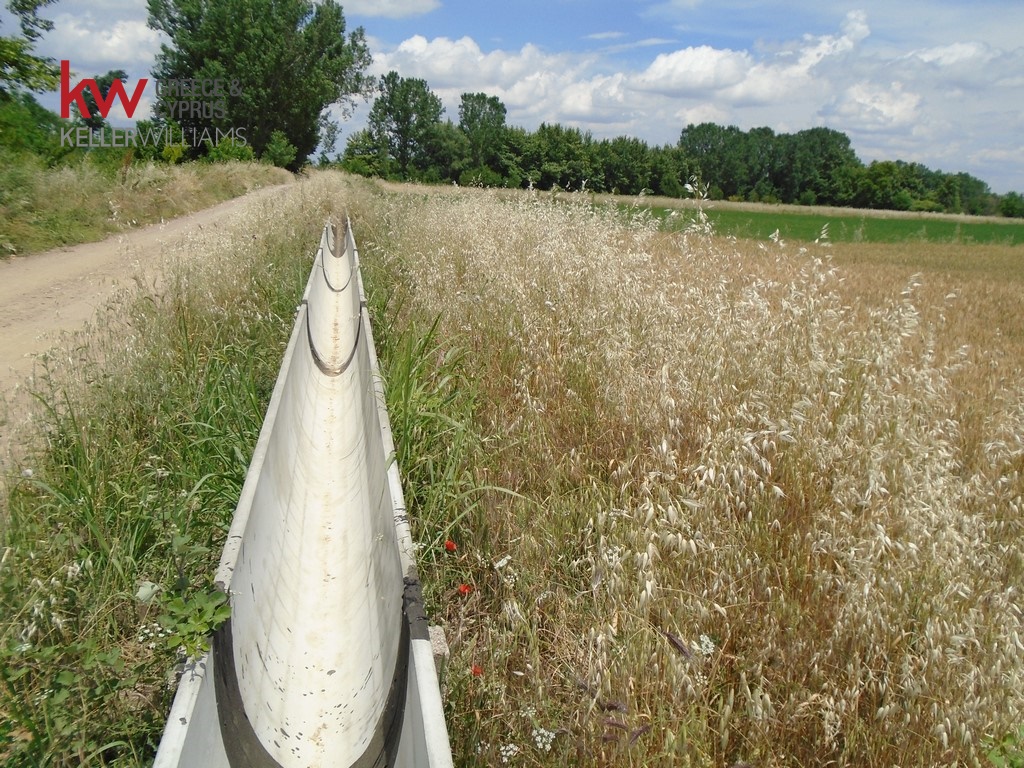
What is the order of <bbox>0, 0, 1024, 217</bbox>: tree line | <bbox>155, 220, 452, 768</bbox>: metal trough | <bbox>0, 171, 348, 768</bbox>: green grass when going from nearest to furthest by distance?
<bbox>155, 220, 452, 768</bbox>: metal trough < <bbox>0, 171, 348, 768</bbox>: green grass < <bbox>0, 0, 1024, 217</bbox>: tree line

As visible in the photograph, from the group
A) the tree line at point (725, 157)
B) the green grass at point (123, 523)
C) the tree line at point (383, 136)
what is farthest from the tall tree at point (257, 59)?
the green grass at point (123, 523)

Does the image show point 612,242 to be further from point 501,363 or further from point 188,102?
point 188,102

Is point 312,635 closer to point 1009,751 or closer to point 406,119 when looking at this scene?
point 1009,751

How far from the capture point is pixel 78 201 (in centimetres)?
1264

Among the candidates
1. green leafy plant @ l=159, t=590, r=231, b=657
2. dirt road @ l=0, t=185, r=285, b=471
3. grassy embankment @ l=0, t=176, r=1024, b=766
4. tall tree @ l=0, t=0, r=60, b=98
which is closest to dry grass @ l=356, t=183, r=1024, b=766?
grassy embankment @ l=0, t=176, r=1024, b=766

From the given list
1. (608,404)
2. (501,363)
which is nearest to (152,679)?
(608,404)

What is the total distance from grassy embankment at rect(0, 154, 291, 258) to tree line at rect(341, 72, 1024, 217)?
45686 millimetres

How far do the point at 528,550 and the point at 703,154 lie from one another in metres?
95.0

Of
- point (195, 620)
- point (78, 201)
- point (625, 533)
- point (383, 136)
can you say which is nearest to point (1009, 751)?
→ point (625, 533)

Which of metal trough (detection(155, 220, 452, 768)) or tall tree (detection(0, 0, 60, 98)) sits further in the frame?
tall tree (detection(0, 0, 60, 98))

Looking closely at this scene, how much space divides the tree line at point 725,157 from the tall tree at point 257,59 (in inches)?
684

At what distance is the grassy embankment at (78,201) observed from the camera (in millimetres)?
10652

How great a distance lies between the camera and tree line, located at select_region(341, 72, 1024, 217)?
221 feet

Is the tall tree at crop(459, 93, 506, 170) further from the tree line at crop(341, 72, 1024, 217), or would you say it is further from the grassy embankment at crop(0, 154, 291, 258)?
the grassy embankment at crop(0, 154, 291, 258)
